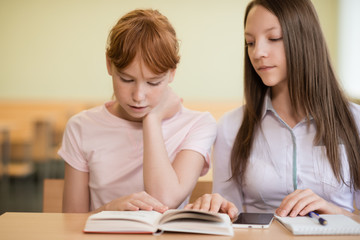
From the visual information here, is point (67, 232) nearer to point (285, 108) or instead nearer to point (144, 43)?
point (144, 43)

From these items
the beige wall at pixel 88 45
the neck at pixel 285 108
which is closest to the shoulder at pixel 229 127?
the neck at pixel 285 108

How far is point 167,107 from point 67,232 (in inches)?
26.4

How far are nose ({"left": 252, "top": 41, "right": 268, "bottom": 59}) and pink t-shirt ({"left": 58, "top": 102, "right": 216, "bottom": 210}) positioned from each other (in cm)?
32

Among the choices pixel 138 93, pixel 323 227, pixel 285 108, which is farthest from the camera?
pixel 285 108

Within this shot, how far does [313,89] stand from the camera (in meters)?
1.67

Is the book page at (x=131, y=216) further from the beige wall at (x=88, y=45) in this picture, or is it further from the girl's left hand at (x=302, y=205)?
the beige wall at (x=88, y=45)

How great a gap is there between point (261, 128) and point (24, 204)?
3532 mm

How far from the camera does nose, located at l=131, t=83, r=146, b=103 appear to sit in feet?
4.97

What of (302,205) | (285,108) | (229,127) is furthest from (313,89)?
(302,205)

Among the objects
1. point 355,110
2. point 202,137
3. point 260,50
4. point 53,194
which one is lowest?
point 53,194

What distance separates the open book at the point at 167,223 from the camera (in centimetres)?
115

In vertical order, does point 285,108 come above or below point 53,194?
above

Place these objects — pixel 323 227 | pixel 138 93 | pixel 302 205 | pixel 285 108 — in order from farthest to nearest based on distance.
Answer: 1. pixel 285 108
2. pixel 138 93
3. pixel 302 205
4. pixel 323 227

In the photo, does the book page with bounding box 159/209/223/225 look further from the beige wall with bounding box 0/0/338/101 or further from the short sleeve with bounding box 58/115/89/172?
the beige wall with bounding box 0/0/338/101
